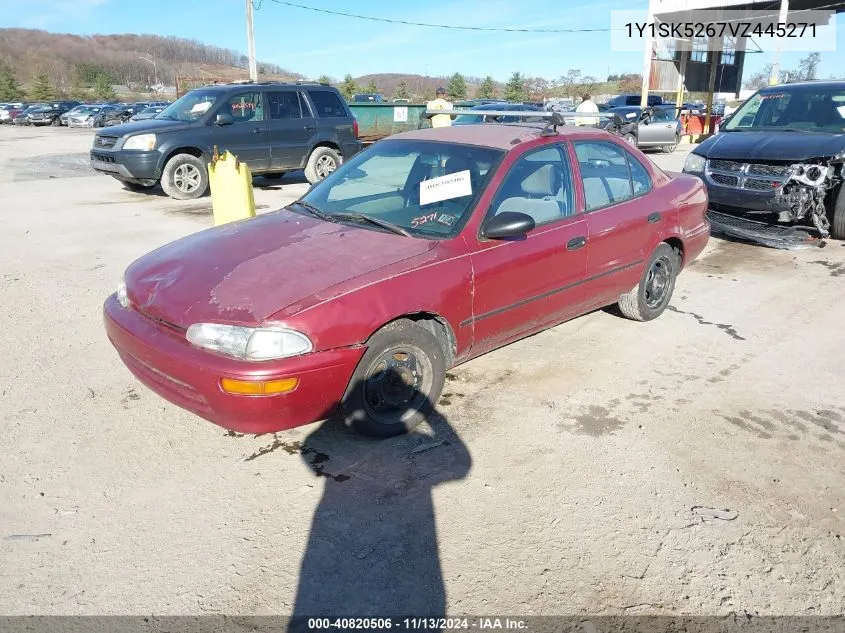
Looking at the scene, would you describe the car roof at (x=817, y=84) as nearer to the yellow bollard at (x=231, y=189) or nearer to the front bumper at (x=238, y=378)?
the yellow bollard at (x=231, y=189)

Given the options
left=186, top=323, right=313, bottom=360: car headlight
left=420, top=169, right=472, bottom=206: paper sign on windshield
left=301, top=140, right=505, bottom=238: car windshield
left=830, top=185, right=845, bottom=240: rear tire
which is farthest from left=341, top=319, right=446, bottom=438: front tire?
left=830, top=185, right=845, bottom=240: rear tire

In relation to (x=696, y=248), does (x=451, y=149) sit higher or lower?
higher

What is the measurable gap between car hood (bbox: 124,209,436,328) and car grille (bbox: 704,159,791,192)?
5730 millimetres

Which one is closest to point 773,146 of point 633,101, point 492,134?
point 492,134

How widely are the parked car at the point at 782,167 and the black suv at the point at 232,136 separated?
6860 millimetres

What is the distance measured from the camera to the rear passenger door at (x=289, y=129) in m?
11.7

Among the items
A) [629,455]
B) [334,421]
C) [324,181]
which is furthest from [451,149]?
[629,455]

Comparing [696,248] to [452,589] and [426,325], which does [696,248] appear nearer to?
[426,325]

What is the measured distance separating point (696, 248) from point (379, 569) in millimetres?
4263

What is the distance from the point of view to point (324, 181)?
4703mm

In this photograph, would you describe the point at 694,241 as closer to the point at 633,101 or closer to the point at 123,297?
the point at 123,297

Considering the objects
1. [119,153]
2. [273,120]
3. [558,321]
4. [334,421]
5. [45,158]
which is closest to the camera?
[334,421]

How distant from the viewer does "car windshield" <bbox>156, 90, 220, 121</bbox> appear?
435 inches

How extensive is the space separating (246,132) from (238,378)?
936 centimetres
